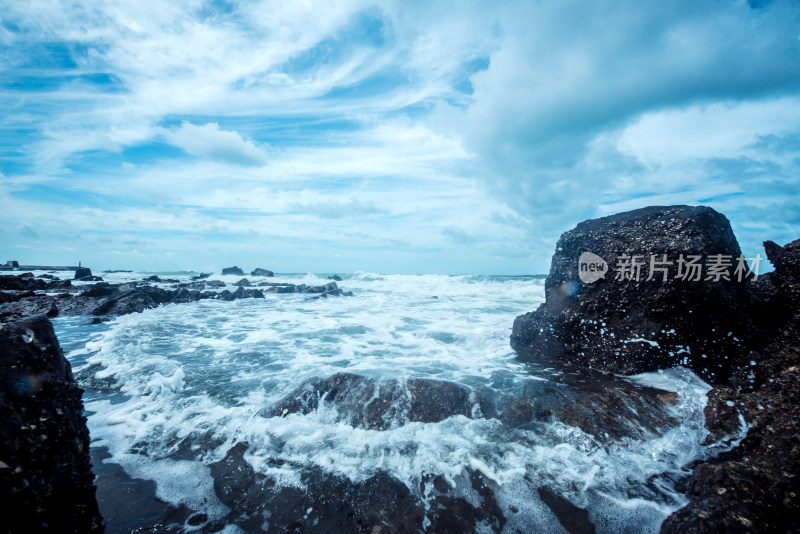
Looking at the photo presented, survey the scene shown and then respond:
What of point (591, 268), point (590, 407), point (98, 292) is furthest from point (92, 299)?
point (591, 268)

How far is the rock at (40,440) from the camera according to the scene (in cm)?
186

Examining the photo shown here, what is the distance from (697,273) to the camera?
556 cm

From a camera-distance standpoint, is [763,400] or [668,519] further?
[763,400]

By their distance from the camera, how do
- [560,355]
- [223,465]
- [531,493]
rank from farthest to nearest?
[560,355] < [223,465] < [531,493]

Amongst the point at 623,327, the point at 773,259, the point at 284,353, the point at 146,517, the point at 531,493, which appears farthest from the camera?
the point at 284,353

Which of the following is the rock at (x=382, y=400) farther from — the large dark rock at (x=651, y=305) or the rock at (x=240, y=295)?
the rock at (x=240, y=295)

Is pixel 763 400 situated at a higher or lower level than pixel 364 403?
higher

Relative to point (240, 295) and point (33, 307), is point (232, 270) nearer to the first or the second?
point (240, 295)

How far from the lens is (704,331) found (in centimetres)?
546

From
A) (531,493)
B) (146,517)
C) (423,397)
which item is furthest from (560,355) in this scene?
(146,517)

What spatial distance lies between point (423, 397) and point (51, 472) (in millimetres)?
3841

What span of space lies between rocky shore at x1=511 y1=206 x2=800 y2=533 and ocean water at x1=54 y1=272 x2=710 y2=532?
406 millimetres

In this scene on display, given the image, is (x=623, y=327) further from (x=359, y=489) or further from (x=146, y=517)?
(x=146, y=517)

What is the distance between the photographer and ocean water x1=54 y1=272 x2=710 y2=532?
3236 millimetres
